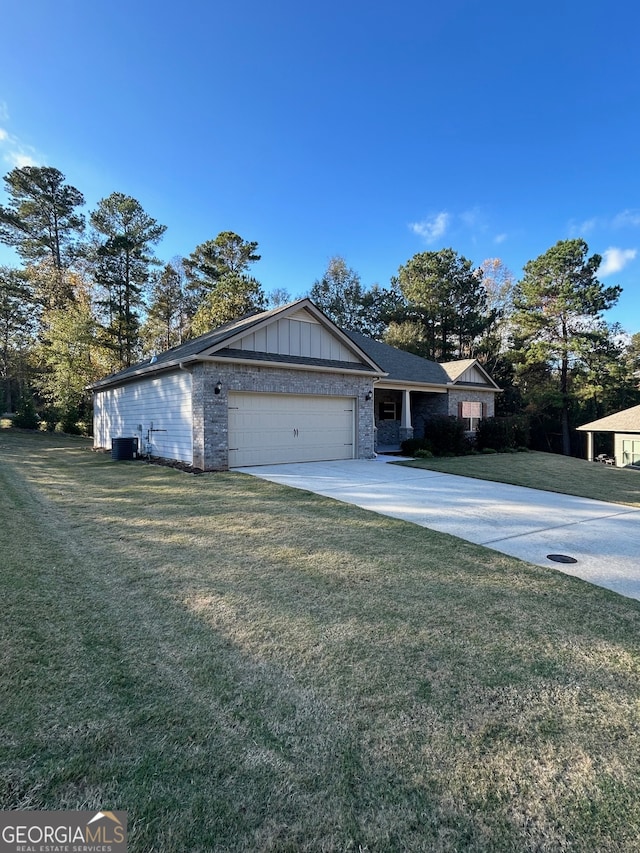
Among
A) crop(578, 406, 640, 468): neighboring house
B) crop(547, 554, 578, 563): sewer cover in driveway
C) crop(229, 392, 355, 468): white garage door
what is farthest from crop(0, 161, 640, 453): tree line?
crop(547, 554, 578, 563): sewer cover in driveway

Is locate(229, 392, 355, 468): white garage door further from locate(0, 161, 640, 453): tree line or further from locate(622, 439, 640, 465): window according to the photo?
locate(622, 439, 640, 465): window

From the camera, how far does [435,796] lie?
5.36ft

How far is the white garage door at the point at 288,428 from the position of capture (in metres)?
11.1

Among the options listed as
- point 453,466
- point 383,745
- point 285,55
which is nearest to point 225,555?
point 383,745

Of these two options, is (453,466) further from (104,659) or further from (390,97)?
(390,97)

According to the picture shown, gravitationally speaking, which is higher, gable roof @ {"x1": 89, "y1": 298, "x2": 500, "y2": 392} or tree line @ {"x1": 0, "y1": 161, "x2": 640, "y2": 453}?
tree line @ {"x1": 0, "y1": 161, "x2": 640, "y2": 453}

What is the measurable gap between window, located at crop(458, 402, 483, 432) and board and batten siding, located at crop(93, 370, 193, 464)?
12845 millimetres

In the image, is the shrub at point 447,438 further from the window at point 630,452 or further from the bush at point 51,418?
the bush at point 51,418

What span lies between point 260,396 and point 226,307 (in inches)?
627

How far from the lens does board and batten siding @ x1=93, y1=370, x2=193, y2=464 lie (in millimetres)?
11199

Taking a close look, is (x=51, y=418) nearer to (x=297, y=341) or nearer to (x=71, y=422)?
(x=71, y=422)

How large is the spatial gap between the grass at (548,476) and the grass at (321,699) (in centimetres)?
586

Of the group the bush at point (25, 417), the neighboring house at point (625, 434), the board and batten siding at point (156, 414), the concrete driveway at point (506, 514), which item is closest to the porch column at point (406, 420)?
the concrete driveway at point (506, 514)

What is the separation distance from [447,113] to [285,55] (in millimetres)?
5968
